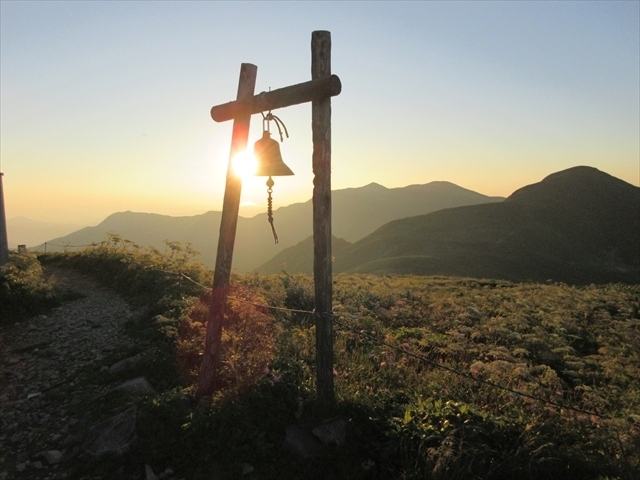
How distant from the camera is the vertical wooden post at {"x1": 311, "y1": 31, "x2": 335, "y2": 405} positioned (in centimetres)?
447

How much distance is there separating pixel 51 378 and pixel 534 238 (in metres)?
87.5

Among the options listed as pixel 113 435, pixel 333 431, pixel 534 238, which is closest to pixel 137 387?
pixel 113 435

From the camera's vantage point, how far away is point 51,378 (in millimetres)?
6508

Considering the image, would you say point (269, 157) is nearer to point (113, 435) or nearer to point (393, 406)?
point (393, 406)

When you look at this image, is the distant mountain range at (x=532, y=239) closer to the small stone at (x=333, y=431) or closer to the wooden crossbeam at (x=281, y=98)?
the wooden crossbeam at (x=281, y=98)

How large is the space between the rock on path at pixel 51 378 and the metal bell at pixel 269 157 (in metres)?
4.05

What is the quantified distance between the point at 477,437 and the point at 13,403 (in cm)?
627

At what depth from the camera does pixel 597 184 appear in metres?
102

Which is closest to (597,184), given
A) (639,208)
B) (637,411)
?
(639,208)

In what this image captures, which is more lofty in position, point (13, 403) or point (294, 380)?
point (294, 380)

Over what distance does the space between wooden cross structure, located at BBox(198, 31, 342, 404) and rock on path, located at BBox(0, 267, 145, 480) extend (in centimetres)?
182

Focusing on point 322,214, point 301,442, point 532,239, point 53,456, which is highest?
point 322,214

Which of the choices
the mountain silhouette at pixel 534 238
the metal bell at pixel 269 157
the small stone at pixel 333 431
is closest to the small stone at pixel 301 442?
the small stone at pixel 333 431

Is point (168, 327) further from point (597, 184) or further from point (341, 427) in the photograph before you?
point (597, 184)
